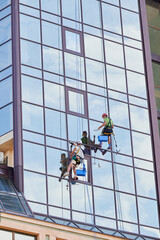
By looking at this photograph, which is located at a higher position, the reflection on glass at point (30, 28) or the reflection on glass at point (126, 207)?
the reflection on glass at point (30, 28)

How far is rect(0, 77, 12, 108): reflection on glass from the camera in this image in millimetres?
48078

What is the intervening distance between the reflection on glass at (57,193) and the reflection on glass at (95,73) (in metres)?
7.92

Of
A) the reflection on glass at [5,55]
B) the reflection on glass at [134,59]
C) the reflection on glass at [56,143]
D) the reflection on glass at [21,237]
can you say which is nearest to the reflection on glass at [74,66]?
the reflection on glass at [5,55]

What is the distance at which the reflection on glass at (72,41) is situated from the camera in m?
51.6

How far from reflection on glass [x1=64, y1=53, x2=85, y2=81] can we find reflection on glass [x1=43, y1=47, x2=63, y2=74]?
514 mm

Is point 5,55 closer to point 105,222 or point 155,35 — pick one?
point 105,222

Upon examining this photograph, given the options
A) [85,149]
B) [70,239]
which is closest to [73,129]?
[85,149]

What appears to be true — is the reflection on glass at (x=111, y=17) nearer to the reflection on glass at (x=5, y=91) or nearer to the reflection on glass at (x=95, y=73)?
the reflection on glass at (x=95, y=73)

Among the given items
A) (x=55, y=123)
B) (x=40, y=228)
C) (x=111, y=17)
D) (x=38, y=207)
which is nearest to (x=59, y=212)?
(x=38, y=207)

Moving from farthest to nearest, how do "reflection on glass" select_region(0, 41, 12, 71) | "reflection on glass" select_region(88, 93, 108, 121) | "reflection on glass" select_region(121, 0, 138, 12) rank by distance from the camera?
1. "reflection on glass" select_region(121, 0, 138, 12)
2. "reflection on glass" select_region(88, 93, 108, 121)
3. "reflection on glass" select_region(0, 41, 12, 71)

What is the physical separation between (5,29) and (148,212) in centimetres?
1397

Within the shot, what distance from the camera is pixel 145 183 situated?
51.3m

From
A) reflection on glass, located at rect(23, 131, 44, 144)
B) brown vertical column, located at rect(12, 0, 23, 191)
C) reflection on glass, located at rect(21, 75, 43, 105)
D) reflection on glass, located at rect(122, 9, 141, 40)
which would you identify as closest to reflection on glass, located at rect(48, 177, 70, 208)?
brown vertical column, located at rect(12, 0, 23, 191)

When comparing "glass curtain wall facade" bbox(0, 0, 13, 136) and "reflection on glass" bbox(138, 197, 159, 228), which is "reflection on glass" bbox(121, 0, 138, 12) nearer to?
"glass curtain wall facade" bbox(0, 0, 13, 136)
